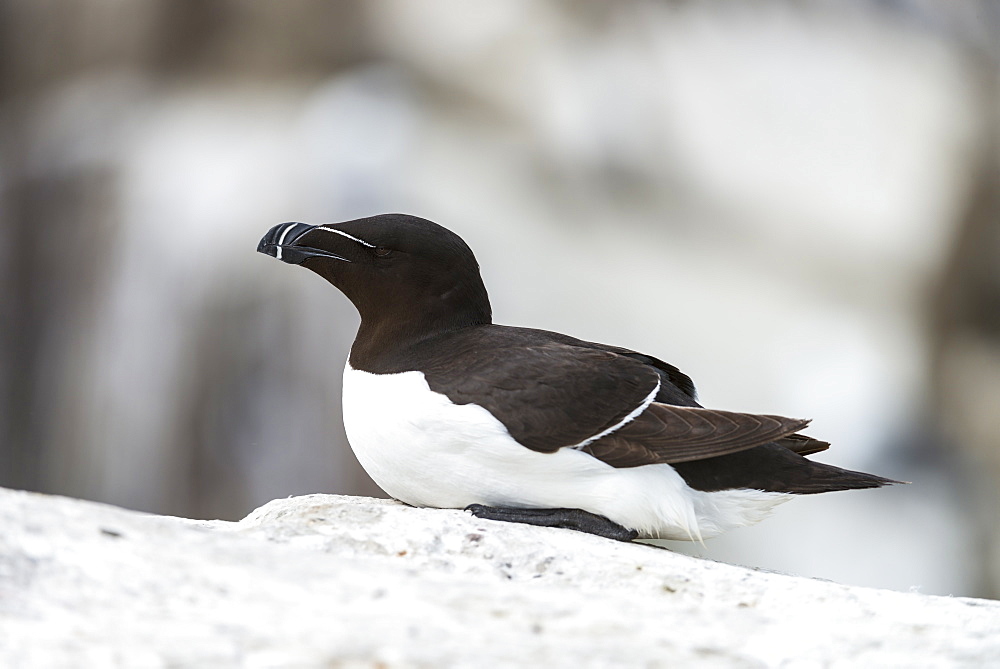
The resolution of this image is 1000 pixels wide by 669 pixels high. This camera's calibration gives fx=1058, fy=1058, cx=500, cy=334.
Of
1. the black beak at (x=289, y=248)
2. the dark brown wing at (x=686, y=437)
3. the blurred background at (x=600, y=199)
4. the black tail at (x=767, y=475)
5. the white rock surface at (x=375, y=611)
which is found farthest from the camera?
the blurred background at (x=600, y=199)

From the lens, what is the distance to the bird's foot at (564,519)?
2164 mm

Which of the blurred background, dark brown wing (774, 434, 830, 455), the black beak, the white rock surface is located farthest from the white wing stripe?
the blurred background

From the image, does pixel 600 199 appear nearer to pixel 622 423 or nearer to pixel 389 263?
pixel 389 263

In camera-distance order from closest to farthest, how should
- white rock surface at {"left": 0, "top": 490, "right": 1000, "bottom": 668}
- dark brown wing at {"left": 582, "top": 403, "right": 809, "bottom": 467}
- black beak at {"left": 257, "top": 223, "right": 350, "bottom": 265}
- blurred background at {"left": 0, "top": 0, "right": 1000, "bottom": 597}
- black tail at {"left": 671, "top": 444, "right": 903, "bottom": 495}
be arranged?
1. white rock surface at {"left": 0, "top": 490, "right": 1000, "bottom": 668}
2. dark brown wing at {"left": 582, "top": 403, "right": 809, "bottom": 467}
3. black tail at {"left": 671, "top": 444, "right": 903, "bottom": 495}
4. black beak at {"left": 257, "top": 223, "right": 350, "bottom": 265}
5. blurred background at {"left": 0, "top": 0, "right": 1000, "bottom": 597}

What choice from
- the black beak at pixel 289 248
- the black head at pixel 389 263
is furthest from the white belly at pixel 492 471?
the black beak at pixel 289 248

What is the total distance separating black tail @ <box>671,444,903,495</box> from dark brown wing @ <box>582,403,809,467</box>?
135mm

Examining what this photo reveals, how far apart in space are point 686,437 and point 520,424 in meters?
0.34

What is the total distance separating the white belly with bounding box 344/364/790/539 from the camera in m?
2.15

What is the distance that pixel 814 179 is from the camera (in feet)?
18.1

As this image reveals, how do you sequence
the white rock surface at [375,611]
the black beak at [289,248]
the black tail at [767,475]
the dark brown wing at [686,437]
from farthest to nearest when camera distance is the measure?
the black beak at [289,248] → the black tail at [767,475] → the dark brown wing at [686,437] → the white rock surface at [375,611]

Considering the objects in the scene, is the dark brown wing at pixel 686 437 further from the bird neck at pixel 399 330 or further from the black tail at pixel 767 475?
the bird neck at pixel 399 330

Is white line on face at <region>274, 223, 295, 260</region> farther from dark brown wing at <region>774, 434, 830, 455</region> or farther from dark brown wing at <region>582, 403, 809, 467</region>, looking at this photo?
dark brown wing at <region>774, 434, 830, 455</region>

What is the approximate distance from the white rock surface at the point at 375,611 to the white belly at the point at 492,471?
279mm

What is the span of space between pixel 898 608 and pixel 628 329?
3.54 meters
